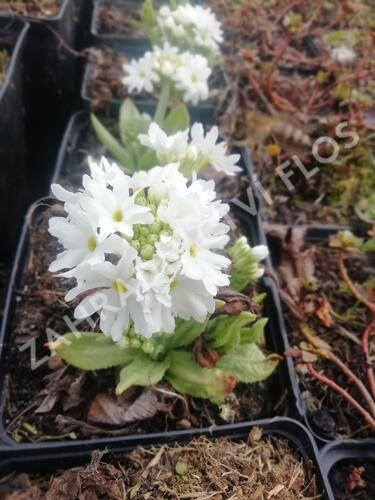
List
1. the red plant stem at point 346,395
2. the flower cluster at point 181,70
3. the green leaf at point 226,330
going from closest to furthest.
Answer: the green leaf at point 226,330 → the red plant stem at point 346,395 → the flower cluster at point 181,70

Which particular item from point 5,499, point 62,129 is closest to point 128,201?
point 5,499

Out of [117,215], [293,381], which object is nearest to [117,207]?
[117,215]

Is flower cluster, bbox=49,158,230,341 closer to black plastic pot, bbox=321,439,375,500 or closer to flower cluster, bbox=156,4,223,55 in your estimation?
black plastic pot, bbox=321,439,375,500

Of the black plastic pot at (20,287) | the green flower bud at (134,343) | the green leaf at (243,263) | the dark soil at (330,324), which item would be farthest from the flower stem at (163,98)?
the green flower bud at (134,343)

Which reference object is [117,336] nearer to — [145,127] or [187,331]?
[187,331]

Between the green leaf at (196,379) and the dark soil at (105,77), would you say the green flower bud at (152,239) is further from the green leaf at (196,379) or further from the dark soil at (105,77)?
the dark soil at (105,77)

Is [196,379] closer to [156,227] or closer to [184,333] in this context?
[184,333]
